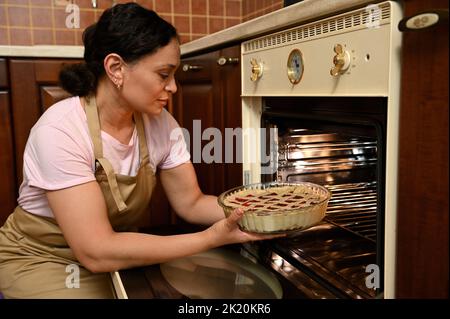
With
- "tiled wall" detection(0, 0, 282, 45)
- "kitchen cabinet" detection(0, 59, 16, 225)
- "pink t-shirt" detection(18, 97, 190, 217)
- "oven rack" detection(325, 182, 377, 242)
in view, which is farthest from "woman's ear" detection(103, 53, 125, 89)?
"tiled wall" detection(0, 0, 282, 45)

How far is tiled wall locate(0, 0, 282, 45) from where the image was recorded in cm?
210

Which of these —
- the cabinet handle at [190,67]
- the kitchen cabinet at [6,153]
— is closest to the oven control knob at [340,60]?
the cabinet handle at [190,67]

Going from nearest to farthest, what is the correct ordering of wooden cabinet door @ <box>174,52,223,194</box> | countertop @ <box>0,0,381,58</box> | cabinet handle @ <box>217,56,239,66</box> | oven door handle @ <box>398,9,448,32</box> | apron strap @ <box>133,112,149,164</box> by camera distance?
oven door handle @ <box>398,9,448,32</box> < countertop @ <box>0,0,381,58</box> < apron strap @ <box>133,112,149,164</box> < cabinet handle @ <box>217,56,239,66</box> < wooden cabinet door @ <box>174,52,223,194</box>

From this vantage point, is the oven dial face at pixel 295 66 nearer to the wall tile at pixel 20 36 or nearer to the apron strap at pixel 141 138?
the apron strap at pixel 141 138

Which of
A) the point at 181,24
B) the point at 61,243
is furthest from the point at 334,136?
the point at 181,24

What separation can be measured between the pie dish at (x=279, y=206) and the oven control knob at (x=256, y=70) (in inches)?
10.6

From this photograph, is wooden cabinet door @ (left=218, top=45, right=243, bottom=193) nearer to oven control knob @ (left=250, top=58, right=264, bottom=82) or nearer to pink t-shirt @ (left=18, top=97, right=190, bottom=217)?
oven control knob @ (left=250, top=58, right=264, bottom=82)

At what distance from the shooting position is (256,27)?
41.3 inches

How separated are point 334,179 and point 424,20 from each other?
0.68 metres

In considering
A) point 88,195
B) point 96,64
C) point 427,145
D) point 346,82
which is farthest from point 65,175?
point 427,145

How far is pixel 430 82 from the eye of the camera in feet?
1.90

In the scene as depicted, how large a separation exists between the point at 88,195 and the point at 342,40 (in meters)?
0.57

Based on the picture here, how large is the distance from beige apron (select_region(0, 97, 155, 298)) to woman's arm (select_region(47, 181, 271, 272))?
0.32ft
